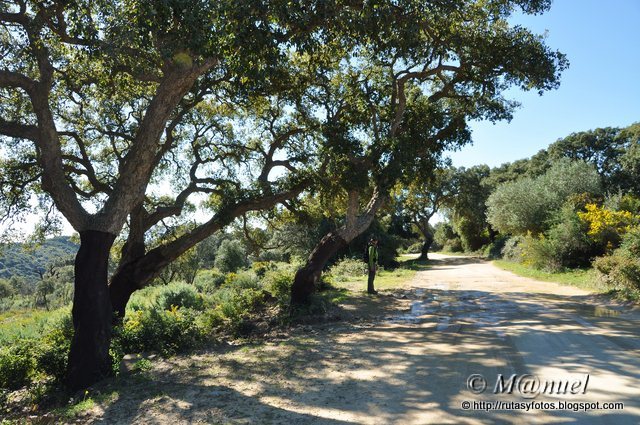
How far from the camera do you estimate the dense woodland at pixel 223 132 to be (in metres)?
7.22

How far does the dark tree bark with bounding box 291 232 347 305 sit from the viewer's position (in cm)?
1177

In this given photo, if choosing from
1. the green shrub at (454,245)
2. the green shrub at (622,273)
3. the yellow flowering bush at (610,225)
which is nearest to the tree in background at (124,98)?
the green shrub at (622,273)

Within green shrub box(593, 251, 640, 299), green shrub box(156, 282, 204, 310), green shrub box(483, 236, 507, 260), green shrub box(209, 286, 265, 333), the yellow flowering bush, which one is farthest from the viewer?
green shrub box(483, 236, 507, 260)

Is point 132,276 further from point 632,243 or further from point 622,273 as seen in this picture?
point 632,243

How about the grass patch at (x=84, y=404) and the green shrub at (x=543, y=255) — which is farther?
the green shrub at (x=543, y=255)

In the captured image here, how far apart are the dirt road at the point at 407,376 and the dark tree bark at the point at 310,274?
7.32 ft

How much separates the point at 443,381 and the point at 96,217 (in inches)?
260

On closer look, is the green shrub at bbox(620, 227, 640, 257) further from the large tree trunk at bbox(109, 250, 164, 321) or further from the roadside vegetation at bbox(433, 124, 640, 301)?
the large tree trunk at bbox(109, 250, 164, 321)

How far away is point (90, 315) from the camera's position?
23.4 feet

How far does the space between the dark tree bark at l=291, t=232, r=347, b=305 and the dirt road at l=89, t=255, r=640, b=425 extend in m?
2.23

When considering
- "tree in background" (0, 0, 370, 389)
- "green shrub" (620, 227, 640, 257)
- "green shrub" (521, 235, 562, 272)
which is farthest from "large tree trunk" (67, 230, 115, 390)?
"green shrub" (521, 235, 562, 272)

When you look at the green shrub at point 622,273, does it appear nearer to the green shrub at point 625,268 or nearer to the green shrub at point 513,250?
the green shrub at point 625,268

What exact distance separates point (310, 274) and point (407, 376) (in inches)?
255

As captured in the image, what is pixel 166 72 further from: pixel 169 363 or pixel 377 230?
pixel 377 230
